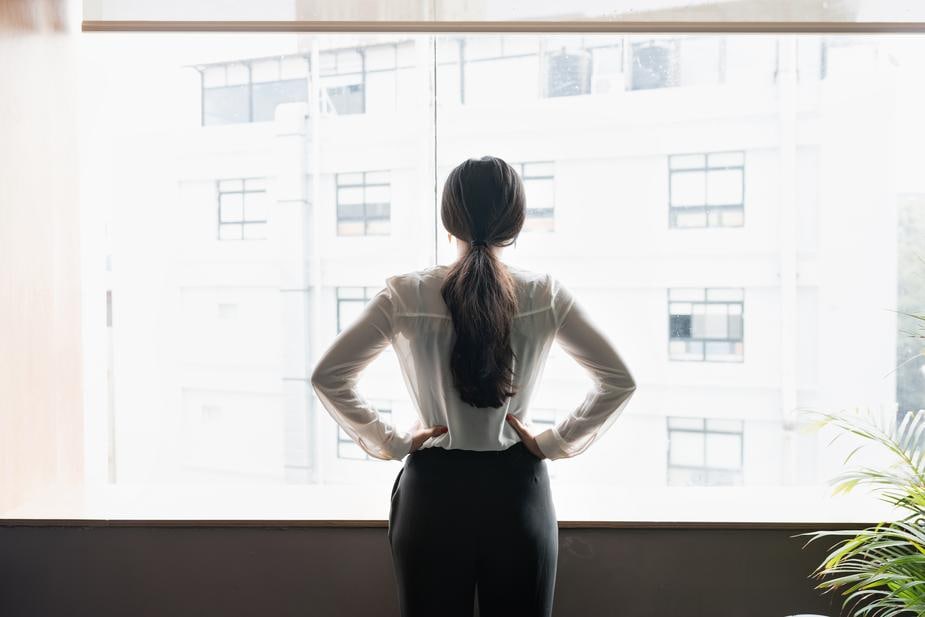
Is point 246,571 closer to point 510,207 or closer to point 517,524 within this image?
point 517,524

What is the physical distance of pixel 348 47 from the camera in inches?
90.4

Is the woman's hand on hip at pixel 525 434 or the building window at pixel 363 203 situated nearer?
the woman's hand on hip at pixel 525 434

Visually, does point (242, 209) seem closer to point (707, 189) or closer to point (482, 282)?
point (482, 282)

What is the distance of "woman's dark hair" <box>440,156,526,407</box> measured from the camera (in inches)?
48.1

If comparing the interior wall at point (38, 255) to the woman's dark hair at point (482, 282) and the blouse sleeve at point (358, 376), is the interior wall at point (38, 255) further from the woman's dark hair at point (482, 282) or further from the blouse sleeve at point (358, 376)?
the woman's dark hair at point (482, 282)

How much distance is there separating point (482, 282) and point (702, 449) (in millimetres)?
1495

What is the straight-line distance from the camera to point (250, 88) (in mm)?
2346

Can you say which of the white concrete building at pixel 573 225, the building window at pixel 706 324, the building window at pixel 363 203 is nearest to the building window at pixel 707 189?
the white concrete building at pixel 573 225

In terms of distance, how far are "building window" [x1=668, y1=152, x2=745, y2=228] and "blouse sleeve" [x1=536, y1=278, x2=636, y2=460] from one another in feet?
3.51

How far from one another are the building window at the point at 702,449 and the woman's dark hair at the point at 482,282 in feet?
4.27

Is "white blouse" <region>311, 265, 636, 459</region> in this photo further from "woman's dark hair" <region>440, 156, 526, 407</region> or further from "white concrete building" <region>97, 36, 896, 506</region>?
"white concrete building" <region>97, 36, 896, 506</region>

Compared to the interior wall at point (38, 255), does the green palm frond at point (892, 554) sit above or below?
below

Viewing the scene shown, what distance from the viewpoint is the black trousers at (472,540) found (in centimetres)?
122

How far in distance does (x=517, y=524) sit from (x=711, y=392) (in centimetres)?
134
